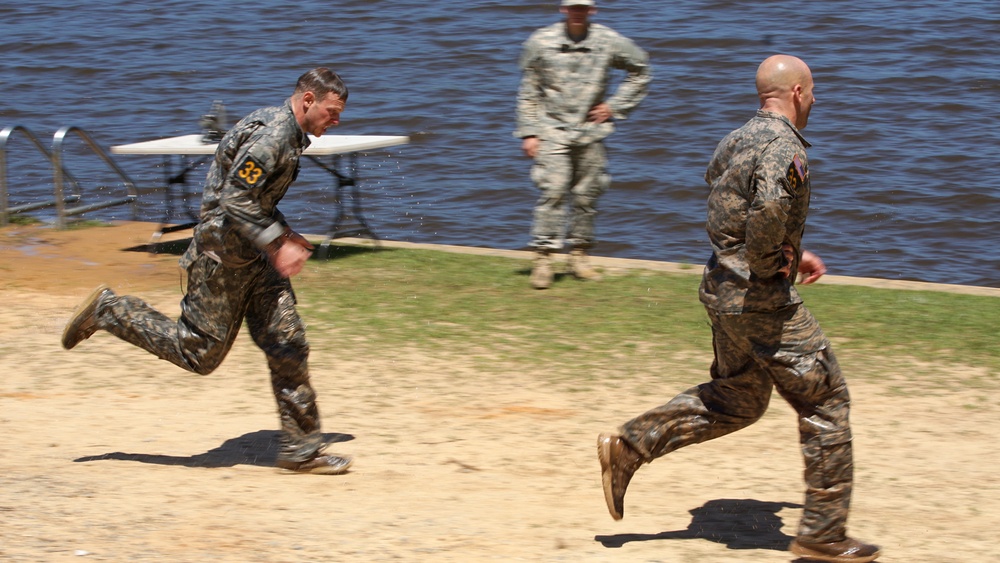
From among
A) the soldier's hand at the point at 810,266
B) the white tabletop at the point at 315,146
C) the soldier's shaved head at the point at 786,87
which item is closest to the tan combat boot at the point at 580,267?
the white tabletop at the point at 315,146

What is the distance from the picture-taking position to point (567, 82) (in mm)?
9289

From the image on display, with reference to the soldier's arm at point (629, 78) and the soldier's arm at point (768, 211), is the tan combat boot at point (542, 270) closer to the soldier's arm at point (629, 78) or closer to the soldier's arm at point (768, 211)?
the soldier's arm at point (629, 78)

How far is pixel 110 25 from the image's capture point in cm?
2773

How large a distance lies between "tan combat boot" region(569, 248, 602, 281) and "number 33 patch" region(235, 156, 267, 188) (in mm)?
4474

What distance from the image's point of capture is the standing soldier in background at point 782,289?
4.69 metres

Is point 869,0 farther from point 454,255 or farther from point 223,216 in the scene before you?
point 223,216

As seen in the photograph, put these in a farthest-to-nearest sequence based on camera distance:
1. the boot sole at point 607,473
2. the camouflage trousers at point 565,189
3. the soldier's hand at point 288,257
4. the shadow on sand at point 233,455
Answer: the camouflage trousers at point 565,189
the shadow on sand at point 233,455
the soldier's hand at point 288,257
the boot sole at point 607,473

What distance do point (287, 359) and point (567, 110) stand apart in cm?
399

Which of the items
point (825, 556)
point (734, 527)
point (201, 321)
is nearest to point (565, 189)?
point (201, 321)

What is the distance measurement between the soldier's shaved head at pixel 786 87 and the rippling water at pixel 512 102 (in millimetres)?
8875

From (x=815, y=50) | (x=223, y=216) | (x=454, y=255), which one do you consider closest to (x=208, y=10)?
(x=815, y=50)

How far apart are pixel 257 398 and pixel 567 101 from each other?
3278 millimetres

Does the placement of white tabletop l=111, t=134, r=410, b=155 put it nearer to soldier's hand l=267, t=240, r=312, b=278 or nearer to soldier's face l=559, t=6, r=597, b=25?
soldier's face l=559, t=6, r=597, b=25

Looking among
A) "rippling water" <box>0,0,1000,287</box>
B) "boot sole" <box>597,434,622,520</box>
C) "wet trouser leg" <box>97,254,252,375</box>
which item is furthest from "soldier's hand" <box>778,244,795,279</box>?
"rippling water" <box>0,0,1000,287</box>
